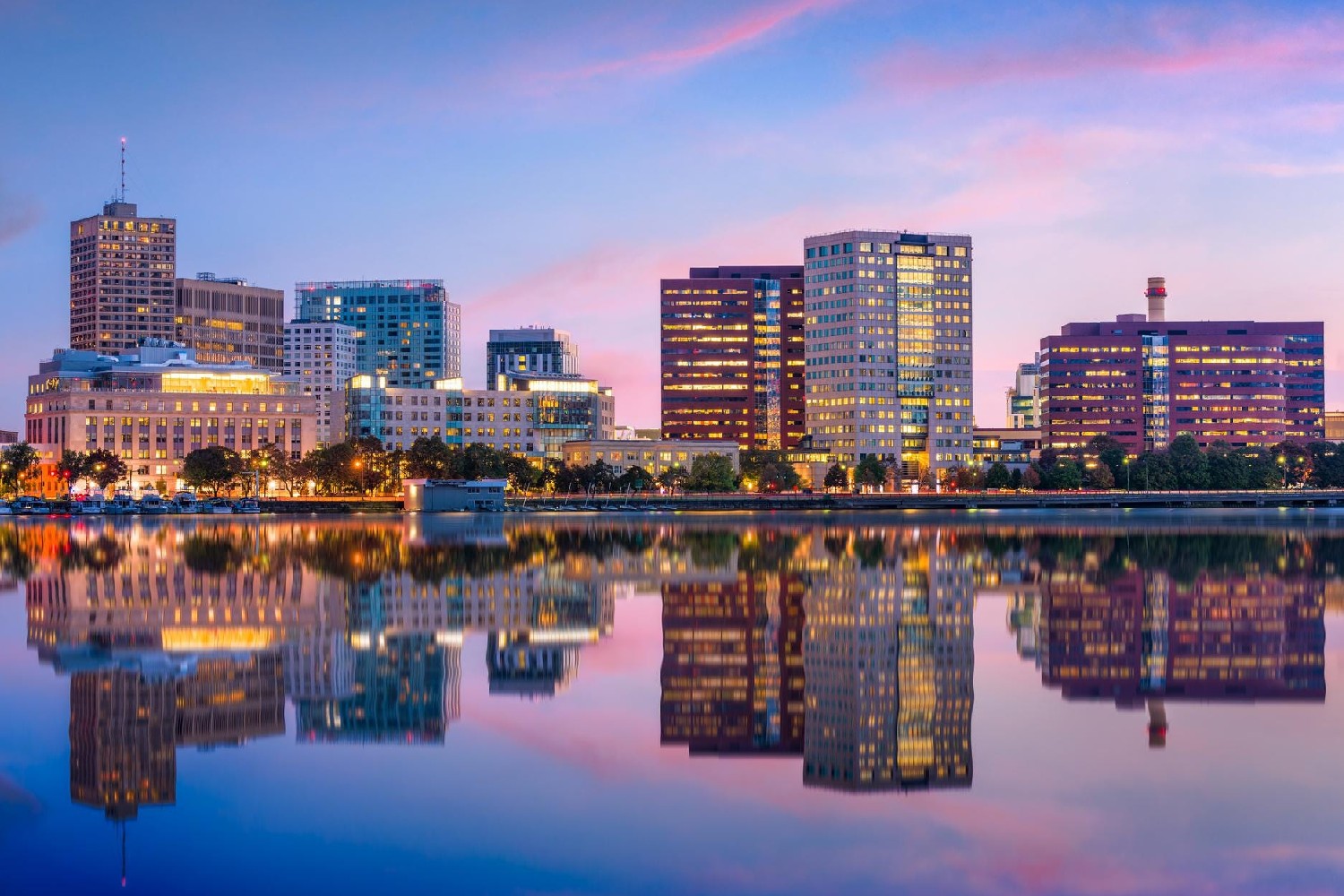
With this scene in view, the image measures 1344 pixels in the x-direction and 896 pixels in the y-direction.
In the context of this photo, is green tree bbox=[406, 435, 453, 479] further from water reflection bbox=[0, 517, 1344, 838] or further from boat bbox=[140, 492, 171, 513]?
water reflection bbox=[0, 517, 1344, 838]

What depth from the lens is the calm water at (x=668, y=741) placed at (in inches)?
634

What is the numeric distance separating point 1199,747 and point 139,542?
76706 mm

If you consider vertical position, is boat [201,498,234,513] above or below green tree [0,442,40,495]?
below

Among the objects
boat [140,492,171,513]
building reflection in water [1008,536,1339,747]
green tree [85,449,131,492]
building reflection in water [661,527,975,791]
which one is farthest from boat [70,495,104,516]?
building reflection in water [1008,536,1339,747]

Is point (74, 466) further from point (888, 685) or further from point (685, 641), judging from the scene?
point (888, 685)

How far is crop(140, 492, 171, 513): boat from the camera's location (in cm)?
16638

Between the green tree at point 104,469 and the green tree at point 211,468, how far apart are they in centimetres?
1012

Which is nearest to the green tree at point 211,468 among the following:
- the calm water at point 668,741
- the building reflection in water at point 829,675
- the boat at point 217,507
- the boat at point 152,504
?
the boat at point 217,507

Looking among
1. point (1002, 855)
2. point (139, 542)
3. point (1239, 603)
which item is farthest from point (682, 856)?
point (139, 542)

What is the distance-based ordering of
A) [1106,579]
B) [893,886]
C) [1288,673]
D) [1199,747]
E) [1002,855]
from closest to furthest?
[893,886]
[1002,855]
[1199,747]
[1288,673]
[1106,579]

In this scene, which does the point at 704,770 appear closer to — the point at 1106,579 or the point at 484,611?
the point at 484,611

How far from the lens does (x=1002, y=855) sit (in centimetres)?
1647

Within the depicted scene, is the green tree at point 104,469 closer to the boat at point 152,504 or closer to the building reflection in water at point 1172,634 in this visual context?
the boat at point 152,504

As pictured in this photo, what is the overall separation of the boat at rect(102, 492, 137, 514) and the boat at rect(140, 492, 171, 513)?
1.19 meters
